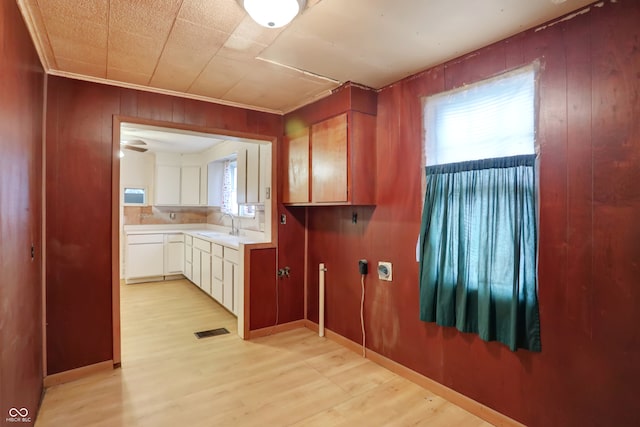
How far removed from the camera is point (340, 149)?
2830 mm

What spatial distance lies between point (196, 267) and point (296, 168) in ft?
9.33

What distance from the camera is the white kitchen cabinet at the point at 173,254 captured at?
19.1 ft

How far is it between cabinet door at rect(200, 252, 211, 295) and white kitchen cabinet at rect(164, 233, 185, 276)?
1.13 metres

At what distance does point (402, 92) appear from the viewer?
266cm

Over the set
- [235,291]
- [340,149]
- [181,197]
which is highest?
[340,149]

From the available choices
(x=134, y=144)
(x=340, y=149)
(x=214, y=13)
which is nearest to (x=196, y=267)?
(x=134, y=144)

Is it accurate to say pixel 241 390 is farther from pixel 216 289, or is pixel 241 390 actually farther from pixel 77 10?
pixel 77 10

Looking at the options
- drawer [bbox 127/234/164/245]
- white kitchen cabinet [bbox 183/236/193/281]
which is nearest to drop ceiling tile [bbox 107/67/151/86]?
white kitchen cabinet [bbox 183/236/193/281]

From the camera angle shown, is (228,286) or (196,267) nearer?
(228,286)

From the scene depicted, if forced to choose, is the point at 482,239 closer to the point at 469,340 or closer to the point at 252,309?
the point at 469,340

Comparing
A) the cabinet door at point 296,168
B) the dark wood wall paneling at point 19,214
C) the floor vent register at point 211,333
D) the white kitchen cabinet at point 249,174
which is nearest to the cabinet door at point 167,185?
the white kitchen cabinet at point 249,174

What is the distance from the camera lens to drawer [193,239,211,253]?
4.70 m

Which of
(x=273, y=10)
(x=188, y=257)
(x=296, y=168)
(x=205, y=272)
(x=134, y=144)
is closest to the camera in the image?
(x=273, y=10)

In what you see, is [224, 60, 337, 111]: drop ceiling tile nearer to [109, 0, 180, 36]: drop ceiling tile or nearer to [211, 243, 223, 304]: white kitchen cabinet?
[109, 0, 180, 36]: drop ceiling tile
